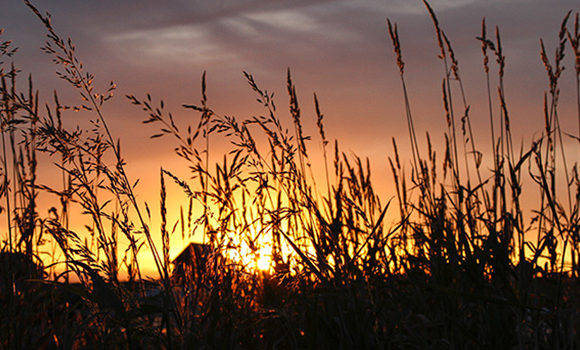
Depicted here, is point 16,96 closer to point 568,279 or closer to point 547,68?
point 568,279

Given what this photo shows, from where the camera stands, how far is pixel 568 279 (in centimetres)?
239

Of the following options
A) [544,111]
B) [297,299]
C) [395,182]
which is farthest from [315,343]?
[395,182]

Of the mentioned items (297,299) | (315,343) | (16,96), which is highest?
(16,96)

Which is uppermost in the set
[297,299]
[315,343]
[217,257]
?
[217,257]

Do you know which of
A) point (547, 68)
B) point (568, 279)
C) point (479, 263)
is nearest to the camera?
point (479, 263)

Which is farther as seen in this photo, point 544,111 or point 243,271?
point 544,111

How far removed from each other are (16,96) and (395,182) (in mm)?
2706

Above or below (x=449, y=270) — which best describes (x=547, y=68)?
above

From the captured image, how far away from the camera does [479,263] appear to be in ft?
6.46

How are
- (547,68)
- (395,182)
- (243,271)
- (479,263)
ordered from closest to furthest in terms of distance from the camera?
(243,271) → (479,263) → (547,68) → (395,182)

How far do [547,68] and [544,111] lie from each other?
225 millimetres

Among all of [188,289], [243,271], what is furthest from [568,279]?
[188,289]

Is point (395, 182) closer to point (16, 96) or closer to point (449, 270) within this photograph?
point (449, 270)

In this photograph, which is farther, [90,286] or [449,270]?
A: [449,270]
